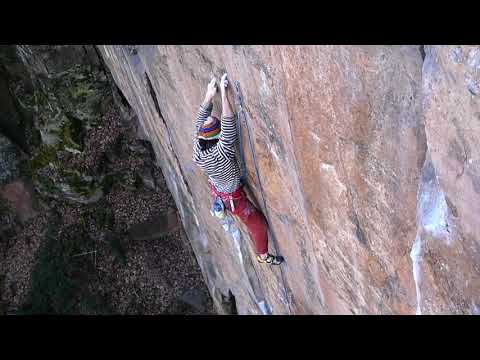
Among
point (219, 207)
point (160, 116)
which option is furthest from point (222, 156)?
point (160, 116)

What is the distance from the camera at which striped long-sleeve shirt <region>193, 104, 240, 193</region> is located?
421 centimetres

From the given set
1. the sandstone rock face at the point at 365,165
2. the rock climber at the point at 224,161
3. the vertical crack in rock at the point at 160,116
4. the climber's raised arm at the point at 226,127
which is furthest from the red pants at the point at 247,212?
the vertical crack in rock at the point at 160,116

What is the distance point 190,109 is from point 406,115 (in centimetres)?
334

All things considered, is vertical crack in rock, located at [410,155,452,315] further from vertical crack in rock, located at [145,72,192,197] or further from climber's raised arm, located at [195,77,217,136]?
vertical crack in rock, located at [145,72,192,197]

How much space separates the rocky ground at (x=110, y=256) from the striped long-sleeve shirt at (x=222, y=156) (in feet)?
21.4

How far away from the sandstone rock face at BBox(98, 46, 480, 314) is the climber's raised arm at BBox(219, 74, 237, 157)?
144 millimetres

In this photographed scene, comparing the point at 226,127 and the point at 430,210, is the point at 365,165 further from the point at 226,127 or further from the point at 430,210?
the point at 226,127

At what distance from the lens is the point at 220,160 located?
441cm

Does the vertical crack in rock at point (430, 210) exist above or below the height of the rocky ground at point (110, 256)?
above

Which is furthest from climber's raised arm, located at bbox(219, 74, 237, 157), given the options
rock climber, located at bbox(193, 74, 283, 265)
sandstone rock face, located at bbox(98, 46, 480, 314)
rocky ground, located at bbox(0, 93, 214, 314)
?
rocky ground, located at bbox(0, 93, 214, 314)

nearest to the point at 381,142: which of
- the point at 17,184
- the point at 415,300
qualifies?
the point at 415,300

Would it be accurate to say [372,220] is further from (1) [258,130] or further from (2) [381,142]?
(1) [258,130]

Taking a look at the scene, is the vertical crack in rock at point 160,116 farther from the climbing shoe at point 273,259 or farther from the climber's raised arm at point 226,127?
the climber's raised arm at point 226,127

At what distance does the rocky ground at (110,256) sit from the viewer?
1120 cm
